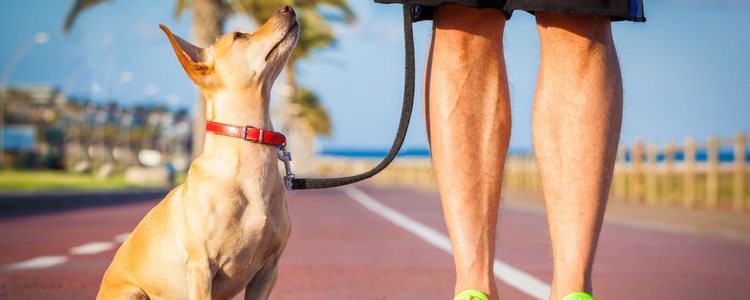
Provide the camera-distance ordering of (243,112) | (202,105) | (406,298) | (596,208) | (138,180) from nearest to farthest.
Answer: (596,208)
(243,112)
(406,298)
(202,105)
(138,180)

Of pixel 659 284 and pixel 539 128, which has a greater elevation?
pixel 539 128

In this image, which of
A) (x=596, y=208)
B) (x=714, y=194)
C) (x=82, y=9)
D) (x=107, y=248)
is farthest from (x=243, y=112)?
Answer: (x=82, y=9)

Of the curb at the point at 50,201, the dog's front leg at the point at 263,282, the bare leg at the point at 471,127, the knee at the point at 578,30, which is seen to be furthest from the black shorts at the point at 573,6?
the curb at the point at 50,201

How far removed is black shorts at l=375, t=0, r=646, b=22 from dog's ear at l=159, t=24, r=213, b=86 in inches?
29.5

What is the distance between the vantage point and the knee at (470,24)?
3.33 m

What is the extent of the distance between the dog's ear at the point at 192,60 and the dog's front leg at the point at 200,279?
2.24ft

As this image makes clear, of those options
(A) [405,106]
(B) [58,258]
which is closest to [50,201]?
(B) [58,258]

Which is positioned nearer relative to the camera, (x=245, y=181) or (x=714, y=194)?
(x=245, y=181)

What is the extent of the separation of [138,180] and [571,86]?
34.6m

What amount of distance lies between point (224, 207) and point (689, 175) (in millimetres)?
20641

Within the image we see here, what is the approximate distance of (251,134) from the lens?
3297mm

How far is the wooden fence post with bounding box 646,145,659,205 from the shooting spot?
24.7 m

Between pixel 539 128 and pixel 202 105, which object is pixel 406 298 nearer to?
pixel 539 128

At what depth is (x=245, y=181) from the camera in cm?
322
